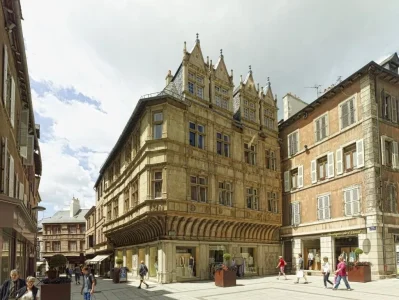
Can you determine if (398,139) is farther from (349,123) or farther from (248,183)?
(248,183)

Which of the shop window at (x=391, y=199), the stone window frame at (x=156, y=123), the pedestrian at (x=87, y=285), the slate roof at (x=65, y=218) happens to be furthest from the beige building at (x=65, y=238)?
the pedestrian at (x=87, y=285)

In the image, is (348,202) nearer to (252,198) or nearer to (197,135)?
(252,198)

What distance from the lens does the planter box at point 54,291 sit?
13336 millimetres

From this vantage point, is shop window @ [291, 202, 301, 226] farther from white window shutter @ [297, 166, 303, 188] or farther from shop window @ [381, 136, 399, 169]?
shop window @ [381, 136, 399, 169]

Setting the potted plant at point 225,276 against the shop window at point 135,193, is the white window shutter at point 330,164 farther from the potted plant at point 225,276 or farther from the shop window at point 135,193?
the shop window at point 135,193

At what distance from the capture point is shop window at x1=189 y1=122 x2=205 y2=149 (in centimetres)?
2777

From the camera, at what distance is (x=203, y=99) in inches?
1137

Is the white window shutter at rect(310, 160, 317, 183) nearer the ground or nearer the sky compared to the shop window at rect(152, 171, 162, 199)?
nearer the sky

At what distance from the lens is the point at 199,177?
90.6 ft

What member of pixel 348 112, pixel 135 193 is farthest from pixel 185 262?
pixel 348 112

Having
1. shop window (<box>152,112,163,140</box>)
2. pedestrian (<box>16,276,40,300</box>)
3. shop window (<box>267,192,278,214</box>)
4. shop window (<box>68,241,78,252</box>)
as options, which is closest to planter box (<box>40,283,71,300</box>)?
pedestrian (<box>16,276,40,300</box>)

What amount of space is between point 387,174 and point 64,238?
6696 cm

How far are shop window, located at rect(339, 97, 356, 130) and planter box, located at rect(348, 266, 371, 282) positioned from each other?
388 inches

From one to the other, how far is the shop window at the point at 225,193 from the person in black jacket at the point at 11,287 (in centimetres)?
1983
